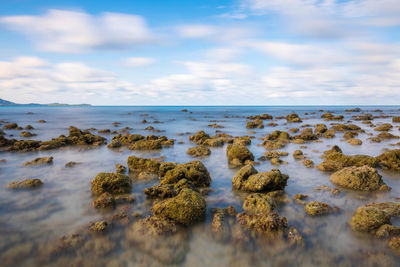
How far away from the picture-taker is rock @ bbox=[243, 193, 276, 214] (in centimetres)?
847

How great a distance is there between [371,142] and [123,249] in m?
24.9

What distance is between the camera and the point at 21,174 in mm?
12961

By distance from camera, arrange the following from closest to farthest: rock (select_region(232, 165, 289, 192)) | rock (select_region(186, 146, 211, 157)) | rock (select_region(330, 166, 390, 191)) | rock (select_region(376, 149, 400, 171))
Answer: rock (select_region(232, 165, 289, 192)), rock (select_region(330, 166, 390, 191)), rock (select_region(376, 149, 400, 171)), rock (select_region(186, 146, 211, 157))

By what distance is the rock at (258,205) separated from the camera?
8.47 metres

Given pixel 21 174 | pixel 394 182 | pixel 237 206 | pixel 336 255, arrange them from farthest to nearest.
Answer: pixel 21 174
pixel 394 182
pixel 237 206
pixel 336 255

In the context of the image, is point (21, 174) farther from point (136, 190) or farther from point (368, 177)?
point (368, 177)

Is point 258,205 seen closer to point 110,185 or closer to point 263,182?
point 263,182

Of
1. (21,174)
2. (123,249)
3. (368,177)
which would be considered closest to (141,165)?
(21,174)

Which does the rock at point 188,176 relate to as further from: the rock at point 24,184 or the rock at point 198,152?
the rock at point 198,152

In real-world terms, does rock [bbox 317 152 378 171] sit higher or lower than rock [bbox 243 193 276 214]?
higher

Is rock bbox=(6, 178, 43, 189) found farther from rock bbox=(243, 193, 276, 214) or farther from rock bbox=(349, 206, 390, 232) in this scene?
rock bbox=(349, 206, 390, 232)

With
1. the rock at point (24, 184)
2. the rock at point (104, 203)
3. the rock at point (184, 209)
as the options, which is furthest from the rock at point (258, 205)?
the rock at point (24, 184)

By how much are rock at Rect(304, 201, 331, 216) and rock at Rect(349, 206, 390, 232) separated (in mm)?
945

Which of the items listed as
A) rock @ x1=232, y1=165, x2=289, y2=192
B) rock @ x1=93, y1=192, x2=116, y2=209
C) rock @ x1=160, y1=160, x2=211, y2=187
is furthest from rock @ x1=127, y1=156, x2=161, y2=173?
rock @ x1=232, y1=165, x2=289, y2=192
